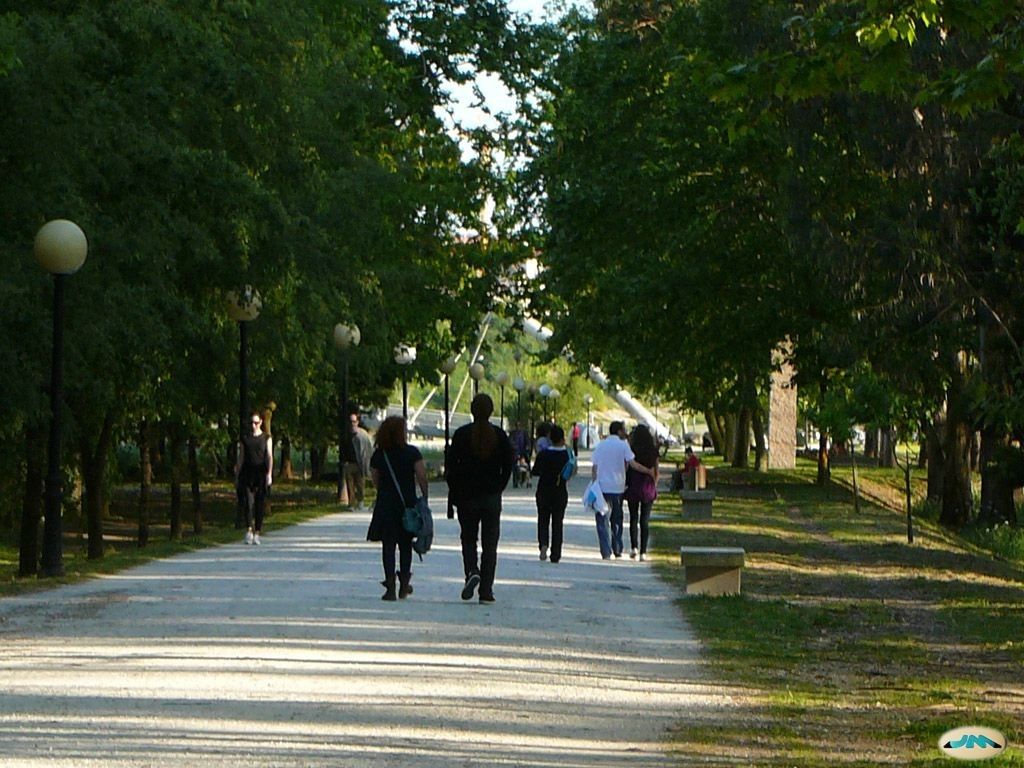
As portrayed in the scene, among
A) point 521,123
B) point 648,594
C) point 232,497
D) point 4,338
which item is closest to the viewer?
point 648,594

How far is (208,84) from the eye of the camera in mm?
22797

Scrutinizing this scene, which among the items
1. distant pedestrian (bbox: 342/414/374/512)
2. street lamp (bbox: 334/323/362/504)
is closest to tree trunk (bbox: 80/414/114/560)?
distant pedestrian (bbox: 342/414/374/512)

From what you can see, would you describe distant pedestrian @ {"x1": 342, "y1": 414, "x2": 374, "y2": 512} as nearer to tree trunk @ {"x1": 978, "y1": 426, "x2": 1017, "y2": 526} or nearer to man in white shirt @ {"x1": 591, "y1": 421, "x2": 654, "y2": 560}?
man in white shirt @ {"x1": 591, "y1": 421, "x2": 654, "y2": 560}

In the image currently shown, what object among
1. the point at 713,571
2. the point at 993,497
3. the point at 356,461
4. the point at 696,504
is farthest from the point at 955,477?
the point at 713,571

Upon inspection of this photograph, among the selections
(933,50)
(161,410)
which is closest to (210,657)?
(933,50)

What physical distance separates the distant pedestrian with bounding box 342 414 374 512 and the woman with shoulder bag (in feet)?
22.9

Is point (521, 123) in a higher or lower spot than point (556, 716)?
higher

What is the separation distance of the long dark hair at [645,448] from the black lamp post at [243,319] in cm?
513

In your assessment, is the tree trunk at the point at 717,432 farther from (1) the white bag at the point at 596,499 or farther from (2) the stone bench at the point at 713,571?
(2) the stone bench at the point at 713,571

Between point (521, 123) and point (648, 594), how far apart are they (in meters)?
28.8

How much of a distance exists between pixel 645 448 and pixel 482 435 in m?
7.60

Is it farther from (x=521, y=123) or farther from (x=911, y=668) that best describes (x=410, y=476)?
(x=521, y=123)

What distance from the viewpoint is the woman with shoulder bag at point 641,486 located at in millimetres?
23891

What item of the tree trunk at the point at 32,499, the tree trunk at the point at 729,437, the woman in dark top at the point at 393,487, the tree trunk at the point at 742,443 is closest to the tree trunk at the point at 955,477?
the tree trunk at the point at 32,499
